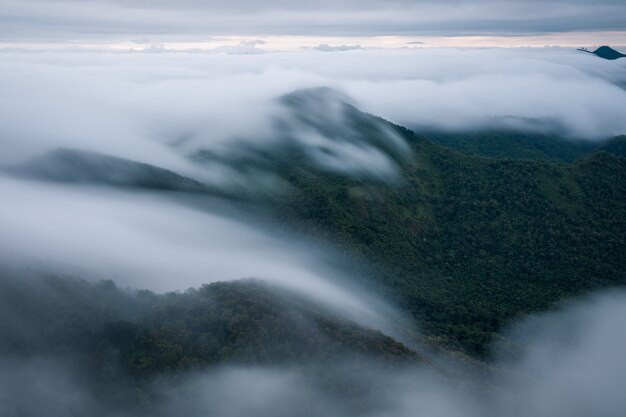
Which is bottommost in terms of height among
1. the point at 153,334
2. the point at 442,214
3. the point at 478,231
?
the point at 153,334

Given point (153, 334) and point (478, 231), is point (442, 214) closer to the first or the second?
point (478, 231)

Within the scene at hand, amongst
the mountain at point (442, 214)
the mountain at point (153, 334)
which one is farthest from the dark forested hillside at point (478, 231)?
the mountain at point (153, 334)

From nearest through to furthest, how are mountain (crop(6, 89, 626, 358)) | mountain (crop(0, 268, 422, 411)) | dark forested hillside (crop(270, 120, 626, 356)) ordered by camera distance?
mountain (crop(0, 268, 422, 411)) < dark forested hillside (crop(270, 120, 626, 356)) < mountain (crop(6, 89, 626, 358))

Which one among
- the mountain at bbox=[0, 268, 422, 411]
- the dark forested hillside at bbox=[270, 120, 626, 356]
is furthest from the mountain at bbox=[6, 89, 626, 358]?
the mountain at bbox=[0, 268, 422, 411]

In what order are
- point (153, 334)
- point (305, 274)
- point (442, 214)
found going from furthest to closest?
point (442, 214), point (305, 274), point (153, 334)

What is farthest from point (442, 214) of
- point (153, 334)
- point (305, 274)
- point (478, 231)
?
point (153, 334)

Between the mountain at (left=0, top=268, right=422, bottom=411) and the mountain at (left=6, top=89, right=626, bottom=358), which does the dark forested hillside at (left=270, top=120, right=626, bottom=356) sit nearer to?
the mountain at (left=6, top=89, right=626, bottom=358)

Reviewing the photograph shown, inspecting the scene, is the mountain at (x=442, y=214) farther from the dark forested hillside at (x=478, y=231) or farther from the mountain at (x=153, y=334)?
the mountain at (x=153, y=334)

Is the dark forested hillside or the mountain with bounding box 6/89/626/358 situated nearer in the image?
the dark forested hillside

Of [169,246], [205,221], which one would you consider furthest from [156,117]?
[169,246]

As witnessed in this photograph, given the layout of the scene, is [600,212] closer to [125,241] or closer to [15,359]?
[125,241]

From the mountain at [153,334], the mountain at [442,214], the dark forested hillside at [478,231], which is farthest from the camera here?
the mountain at [442,214]

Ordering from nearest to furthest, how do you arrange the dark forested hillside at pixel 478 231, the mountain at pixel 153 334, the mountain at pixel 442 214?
the mountain at pixel 153 334 → the dark forested hillside at pixel 478 231 → the mountain at pixel 442 214
